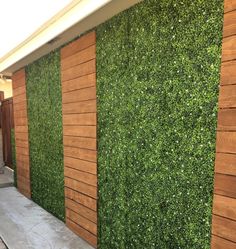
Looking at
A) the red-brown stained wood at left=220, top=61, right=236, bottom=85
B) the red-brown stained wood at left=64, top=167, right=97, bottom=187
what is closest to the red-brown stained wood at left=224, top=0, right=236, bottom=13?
the red-brown stained wood at left=220, top=61, right=236, bottom=85

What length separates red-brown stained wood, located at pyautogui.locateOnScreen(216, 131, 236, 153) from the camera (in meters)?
1.86

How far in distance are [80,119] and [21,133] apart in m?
2.85

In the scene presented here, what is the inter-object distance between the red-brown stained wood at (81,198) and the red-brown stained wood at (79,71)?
1632mm

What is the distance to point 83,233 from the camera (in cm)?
375

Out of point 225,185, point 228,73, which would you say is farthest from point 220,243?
point 228,73

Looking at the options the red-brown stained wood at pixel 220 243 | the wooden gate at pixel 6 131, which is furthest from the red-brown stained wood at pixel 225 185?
the wooden gate at pixel 6 131

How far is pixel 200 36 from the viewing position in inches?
80.6

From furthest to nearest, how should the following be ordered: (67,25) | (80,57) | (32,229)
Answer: (32,229)
(80,57)
(67,25)

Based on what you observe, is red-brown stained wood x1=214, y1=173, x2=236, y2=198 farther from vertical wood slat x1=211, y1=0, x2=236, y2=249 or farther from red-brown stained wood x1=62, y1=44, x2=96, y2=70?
red-brown stained wood x1=62, y1=44, x2=96, y2=70

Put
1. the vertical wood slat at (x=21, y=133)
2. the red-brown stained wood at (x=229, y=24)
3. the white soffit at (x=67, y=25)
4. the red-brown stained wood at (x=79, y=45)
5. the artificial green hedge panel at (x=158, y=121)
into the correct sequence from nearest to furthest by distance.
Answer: the red-brown stained wood at (x=229, y=24) → the artificial green hedge panel at (x=158, y=121) → the white soffit at (x=67, y=25) → the red-brown stained wood at (x=79, y=45) → the vertical wood slat at (x=21, y=133)

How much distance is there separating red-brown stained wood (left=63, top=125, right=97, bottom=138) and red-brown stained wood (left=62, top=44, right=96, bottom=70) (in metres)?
0.87

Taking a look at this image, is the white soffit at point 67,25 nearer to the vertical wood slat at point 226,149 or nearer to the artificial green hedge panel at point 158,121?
the artificial green hedge panel at point 158,121

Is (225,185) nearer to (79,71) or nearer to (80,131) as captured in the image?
(80,131)

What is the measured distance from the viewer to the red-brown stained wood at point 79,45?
336 cm
